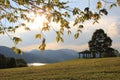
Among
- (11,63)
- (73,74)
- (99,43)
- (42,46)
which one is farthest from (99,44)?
(42,46)

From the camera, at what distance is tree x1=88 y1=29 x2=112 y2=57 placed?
120 meters

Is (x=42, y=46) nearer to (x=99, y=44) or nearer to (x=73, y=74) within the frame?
(x=73, y=74)

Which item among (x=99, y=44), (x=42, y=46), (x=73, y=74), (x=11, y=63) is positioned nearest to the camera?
(x=42, y=46)

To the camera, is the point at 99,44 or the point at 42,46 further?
the point at 99,44

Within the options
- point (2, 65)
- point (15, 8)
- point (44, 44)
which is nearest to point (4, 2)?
point (15, 8)

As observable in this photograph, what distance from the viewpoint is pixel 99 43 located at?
12081 centimetres

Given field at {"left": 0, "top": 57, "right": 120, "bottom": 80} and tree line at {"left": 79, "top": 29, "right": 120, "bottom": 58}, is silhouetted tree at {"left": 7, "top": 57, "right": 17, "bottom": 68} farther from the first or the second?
field at {"left": 0, "top": 57, "right": 120, "bottom": 80}

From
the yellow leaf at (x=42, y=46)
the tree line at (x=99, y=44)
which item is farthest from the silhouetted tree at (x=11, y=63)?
the yellow leaf at (x=42, y=46)

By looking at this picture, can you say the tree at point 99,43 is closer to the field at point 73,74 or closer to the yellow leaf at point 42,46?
the field at point 73,74

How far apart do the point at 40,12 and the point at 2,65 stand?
273ft

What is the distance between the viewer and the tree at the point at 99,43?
120m

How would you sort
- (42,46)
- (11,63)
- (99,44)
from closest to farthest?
(42,46), (11,63), (99,44)

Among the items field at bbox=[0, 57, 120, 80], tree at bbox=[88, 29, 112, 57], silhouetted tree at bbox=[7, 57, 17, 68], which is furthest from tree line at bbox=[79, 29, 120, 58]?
field at bbox=[0, 57, 120, 80]

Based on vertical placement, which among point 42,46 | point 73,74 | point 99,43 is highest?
point 99,43
